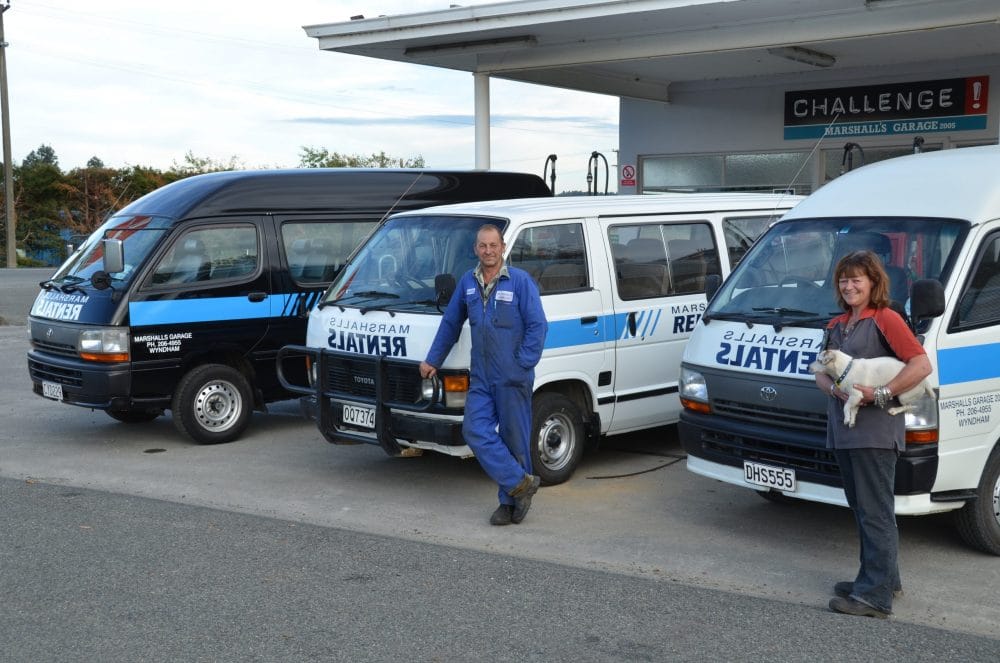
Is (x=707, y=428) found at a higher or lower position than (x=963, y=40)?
lower

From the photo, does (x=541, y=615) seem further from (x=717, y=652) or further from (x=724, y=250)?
(x=724, y=250)

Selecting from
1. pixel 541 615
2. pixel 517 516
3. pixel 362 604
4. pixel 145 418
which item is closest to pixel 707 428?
pixel 517 516

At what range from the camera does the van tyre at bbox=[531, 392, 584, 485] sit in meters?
7.74

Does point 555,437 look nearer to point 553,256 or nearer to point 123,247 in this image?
point 553,256

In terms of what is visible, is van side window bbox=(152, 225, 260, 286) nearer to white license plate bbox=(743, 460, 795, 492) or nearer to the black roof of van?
the black roof of van

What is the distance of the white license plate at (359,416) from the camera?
7664 mm

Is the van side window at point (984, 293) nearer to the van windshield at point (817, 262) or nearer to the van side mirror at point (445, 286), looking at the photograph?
the van windshield at point (817, 262)

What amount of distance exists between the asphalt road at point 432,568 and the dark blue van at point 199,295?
75cm

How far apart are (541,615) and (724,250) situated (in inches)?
179

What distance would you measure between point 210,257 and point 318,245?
1.04 m

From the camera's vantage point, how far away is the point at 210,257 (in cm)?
967

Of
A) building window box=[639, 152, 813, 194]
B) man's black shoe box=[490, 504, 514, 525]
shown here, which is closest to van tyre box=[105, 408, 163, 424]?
man's black shoe box=[490, 504, 514, 525]

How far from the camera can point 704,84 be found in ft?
66.8

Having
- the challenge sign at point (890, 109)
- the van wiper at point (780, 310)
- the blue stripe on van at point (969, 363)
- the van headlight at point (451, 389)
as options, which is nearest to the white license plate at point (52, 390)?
the van headlight at point (451, 389)
